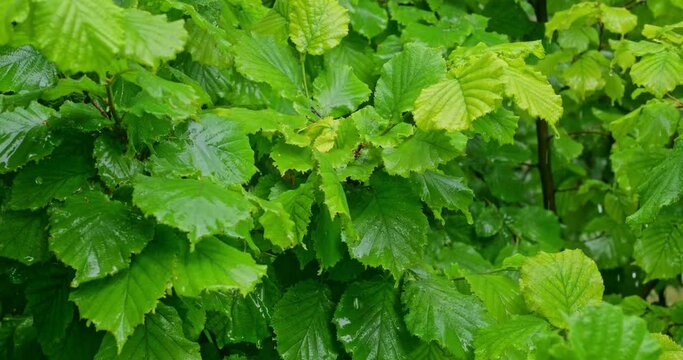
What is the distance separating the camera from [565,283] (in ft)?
3.47

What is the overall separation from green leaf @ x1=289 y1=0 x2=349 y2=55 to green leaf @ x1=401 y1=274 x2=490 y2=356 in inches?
16.4

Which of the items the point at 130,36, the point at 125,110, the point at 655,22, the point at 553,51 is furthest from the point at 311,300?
the point at 655,22

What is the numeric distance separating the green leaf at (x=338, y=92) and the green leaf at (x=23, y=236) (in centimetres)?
47

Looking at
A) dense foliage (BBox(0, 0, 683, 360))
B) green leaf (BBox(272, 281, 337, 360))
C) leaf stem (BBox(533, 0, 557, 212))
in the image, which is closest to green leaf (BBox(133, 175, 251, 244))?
dense foliage (BBox(0, 0, 683, 360))

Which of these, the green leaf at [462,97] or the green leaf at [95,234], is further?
the green leaf at [462,97]

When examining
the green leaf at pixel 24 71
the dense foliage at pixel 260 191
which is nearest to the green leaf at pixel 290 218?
the dense foliage at pixel 260 191

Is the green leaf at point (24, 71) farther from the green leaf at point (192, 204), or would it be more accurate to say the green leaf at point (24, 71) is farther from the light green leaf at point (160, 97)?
the green leaf at point (192, 204)

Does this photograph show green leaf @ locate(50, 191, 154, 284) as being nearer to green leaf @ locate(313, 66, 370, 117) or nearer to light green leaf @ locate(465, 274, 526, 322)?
green leaf @ locate(313, 66, 370, 117)

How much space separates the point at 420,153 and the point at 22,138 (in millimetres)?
536

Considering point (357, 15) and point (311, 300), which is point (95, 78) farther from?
point (357, 15)

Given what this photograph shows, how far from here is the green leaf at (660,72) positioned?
1.28 m

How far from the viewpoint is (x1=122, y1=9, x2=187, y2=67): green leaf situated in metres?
0.69

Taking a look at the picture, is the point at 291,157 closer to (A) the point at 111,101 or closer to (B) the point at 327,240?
(B) the point at 327,240

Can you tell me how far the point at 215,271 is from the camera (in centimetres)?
81
